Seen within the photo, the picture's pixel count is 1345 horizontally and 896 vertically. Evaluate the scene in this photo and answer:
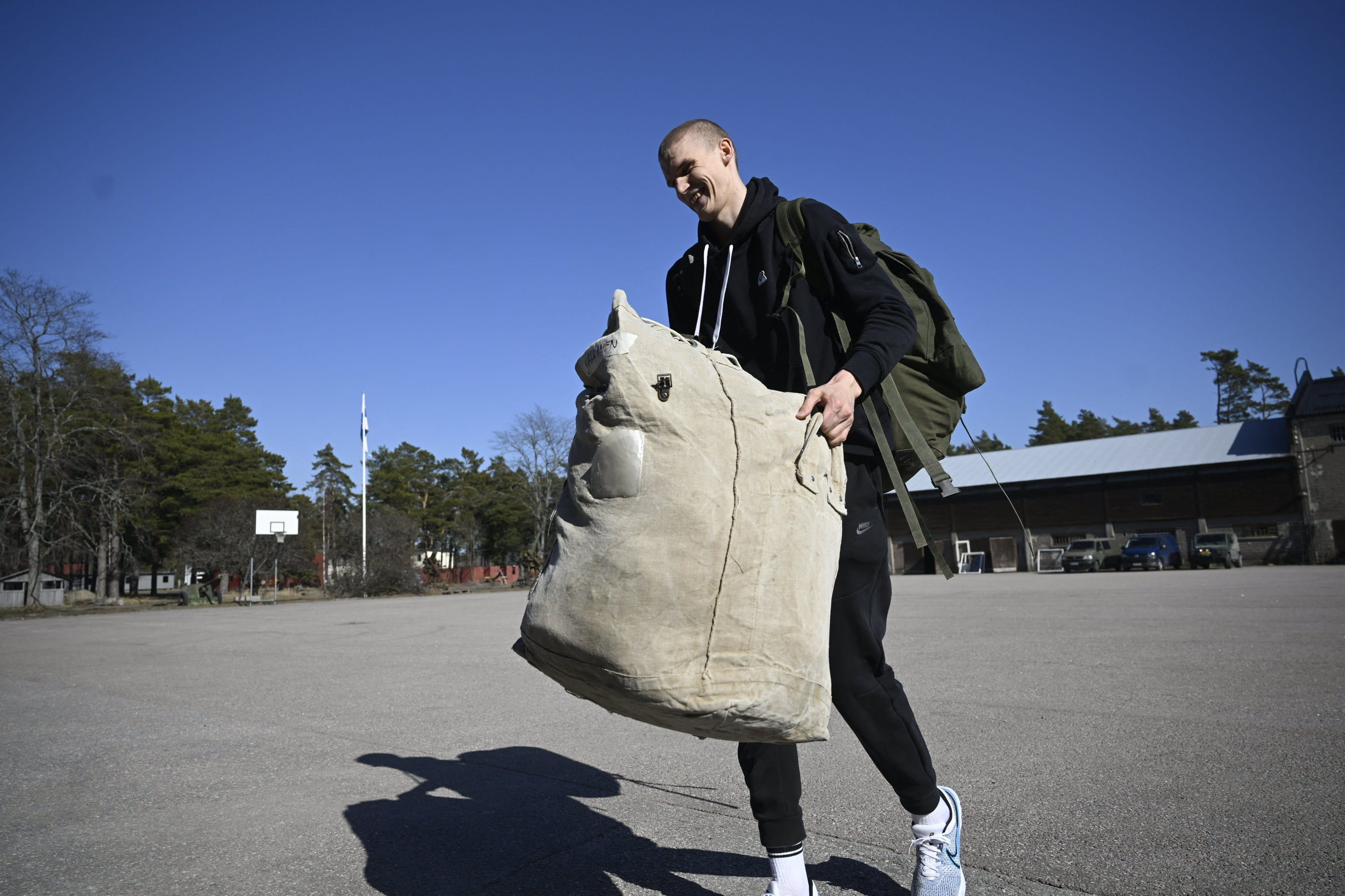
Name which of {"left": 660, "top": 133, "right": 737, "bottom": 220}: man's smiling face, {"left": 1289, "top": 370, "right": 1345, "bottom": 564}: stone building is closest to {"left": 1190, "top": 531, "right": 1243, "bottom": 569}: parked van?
{"left": 1289, "top": 370, "right": 1345, "bottom": 564}: stone building

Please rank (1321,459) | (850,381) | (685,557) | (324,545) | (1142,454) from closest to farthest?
(685,557), (850,381), (1321,459), (1142,454), (324,545)

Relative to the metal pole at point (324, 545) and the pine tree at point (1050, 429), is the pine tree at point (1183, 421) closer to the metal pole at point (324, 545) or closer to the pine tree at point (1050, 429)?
the pine tree at point (1050, 429)

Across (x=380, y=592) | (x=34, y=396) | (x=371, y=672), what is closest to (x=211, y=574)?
(x=380, y=592)

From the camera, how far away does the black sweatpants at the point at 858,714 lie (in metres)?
1.93

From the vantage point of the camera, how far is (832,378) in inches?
76.4

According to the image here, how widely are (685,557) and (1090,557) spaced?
36664 millimetres

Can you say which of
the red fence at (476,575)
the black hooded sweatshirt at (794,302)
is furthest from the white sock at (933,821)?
the red fence at (476,575)

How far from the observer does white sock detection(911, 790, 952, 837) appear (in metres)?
1.99

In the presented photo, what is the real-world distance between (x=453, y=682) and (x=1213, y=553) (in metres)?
35.6

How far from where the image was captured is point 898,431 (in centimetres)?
207

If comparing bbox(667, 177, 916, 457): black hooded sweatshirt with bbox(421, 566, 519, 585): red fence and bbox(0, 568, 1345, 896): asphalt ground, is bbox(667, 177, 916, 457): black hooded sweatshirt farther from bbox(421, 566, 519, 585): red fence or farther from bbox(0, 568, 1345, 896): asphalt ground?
bbox(421, 566, 519, 585): red fence

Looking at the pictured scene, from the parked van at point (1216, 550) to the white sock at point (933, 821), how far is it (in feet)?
122

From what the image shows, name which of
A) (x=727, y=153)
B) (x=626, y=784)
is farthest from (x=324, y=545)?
(x=727, y=153)

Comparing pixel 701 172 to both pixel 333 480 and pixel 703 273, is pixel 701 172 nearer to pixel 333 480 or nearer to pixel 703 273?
pixel 703 273
